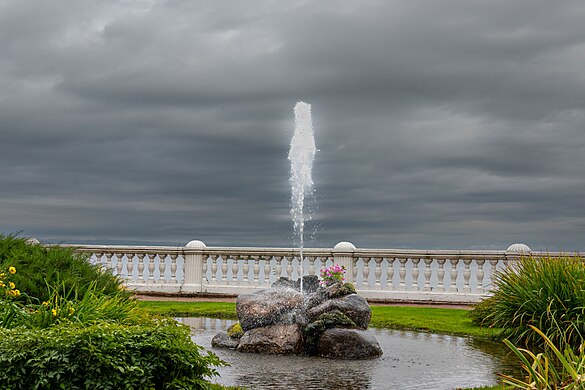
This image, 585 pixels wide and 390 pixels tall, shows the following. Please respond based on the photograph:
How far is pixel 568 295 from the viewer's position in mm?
13883

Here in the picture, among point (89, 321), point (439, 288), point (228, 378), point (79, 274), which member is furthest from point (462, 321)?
point (89, 321)

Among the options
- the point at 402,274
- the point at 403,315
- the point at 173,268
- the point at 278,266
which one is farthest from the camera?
the point at 173,268

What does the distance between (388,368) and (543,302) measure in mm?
4117

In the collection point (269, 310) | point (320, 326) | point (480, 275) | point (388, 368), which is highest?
point (480, 275)

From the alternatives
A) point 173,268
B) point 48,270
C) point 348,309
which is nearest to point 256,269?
point 173,268

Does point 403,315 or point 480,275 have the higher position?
point 480,275

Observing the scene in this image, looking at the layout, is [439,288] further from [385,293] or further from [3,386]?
[3,386]

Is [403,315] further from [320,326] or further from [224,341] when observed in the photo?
[224,341]

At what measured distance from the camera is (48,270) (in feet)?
36.2

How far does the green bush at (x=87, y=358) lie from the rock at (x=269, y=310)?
5.90 meters

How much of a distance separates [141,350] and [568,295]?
9425 millimetres

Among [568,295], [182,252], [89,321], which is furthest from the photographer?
[182,252]

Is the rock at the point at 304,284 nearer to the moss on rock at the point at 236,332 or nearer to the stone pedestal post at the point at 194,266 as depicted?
the moss on rock at the point at 236,332

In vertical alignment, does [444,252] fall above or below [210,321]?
above
